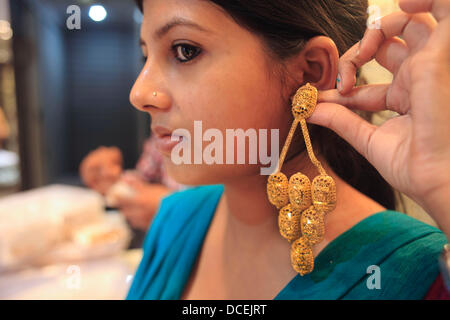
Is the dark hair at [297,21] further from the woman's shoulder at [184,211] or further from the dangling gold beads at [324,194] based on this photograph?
the woman's shoulder at [184,211]

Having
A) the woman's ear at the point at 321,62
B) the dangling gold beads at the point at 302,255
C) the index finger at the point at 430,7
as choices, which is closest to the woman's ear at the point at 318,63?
the woman's ear at the point at 321,62

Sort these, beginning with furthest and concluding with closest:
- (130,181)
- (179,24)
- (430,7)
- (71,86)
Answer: (130,181) → (71,86) → (179,24) → (430,7)

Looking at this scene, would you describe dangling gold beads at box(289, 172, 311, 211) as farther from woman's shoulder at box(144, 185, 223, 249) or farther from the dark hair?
woman's shoulder at box(144, 185, 223, 249)

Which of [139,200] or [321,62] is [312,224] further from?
[139,200]

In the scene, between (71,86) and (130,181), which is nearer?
(71,86)

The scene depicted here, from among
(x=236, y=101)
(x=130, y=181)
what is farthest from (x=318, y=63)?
(x=130, y=181)

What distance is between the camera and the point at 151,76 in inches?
17.6

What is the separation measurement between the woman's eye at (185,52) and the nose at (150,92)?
42 mm

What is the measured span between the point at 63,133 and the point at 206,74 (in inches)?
22.8

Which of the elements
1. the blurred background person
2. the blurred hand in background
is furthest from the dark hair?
the blurred hand in background

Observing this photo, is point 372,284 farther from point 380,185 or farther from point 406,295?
point 380,185

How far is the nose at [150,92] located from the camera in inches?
17.5

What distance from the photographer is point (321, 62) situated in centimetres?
43

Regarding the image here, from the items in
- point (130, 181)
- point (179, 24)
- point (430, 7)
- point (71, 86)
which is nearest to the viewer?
point (430, 7)
